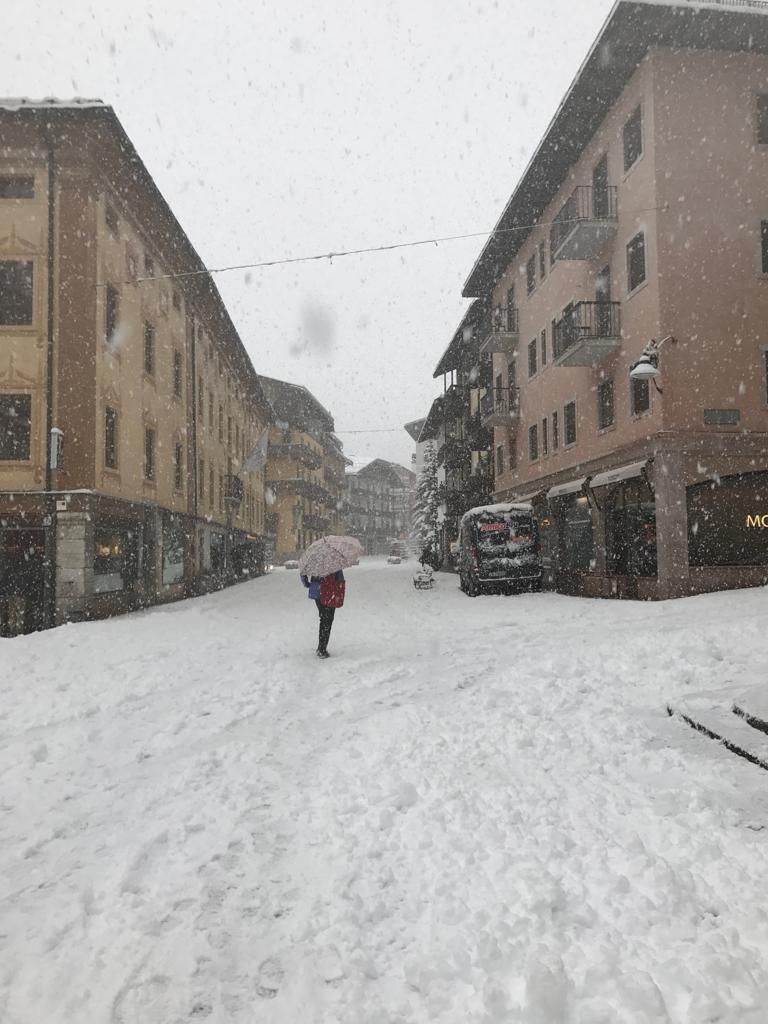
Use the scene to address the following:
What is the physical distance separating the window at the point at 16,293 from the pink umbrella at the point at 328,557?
12.9m

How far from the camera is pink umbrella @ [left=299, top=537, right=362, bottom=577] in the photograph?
9508 millimetres

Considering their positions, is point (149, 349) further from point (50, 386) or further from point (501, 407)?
point (501, 407)

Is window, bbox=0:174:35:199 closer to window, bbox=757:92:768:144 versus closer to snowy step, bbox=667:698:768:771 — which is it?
window, bbox=757:92:768:144

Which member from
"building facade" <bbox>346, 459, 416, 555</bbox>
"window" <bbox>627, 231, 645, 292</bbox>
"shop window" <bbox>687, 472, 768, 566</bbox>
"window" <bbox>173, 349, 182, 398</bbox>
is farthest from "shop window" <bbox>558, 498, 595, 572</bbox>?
"building facade" <bbox>346, 459, 416, 555</bbox>

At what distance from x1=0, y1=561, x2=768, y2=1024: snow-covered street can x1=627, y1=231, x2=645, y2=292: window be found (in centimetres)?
1337

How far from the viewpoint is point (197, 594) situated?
2848cm

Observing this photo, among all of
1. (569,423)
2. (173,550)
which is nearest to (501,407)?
(569,423)

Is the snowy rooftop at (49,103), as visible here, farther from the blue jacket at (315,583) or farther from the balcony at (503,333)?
the balcony at (503,333)

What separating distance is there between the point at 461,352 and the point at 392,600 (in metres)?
27.7

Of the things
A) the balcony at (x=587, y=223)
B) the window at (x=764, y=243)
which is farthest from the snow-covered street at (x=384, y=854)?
the balcony at (x=587, y=223)

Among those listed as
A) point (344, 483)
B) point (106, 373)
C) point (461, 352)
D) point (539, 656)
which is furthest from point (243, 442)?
point (344, 483)

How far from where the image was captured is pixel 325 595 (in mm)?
9680

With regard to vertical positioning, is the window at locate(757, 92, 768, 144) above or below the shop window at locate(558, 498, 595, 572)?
above

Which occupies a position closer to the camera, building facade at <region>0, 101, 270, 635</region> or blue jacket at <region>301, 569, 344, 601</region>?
blue jacket at <region>301, 569, 344, 601</region>
